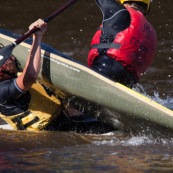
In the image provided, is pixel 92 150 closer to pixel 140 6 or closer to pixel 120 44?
pixel 120 44

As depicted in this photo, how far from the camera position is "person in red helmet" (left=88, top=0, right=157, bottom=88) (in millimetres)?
6145

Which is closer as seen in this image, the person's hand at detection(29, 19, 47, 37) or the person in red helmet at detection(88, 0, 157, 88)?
the person's hand at detection(29, 19, 47, 37)

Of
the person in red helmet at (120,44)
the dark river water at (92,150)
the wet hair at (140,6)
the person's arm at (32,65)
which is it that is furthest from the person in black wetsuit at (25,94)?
the wet hair at (140,6)

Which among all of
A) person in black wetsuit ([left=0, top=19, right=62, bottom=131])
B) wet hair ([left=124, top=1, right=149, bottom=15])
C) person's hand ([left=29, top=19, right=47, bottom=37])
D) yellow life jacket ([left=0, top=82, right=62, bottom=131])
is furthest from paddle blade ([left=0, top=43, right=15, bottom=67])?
wet hair ([left=124, top=1, right=149, bottom=15])

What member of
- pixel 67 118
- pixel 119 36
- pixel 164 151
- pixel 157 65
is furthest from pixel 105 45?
Answer: pixel 157 65

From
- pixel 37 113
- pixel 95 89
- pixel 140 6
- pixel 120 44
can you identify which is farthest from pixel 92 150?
pixel 140 6

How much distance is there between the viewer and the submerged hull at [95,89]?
5766 millimetres

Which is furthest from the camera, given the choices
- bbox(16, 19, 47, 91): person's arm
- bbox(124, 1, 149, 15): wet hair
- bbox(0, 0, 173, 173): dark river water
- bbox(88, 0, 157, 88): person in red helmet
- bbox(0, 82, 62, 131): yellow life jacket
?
bbox(124, 1, 149, 15): wet hair

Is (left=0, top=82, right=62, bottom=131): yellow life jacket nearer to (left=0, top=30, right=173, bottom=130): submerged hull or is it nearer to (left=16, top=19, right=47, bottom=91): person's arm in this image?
(left=0, top=30, right=173, bottom=130): submerged hull

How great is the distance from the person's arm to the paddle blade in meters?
0.17

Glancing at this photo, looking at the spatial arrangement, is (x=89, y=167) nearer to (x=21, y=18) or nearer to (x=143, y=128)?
(x=143, y=128)

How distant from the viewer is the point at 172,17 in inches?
420

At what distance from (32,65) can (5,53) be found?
25 centimetres

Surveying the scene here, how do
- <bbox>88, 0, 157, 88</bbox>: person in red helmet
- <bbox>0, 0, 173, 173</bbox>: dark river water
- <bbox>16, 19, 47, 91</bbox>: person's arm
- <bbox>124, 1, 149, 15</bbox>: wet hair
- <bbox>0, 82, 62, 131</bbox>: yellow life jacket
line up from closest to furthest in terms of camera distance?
<bbox>0, 0, 173, 173</bbox>: dark river water
<bbox>16, 19, 47, 91</bbox>: person's arm
<bbox>0, 82, 62, 131</bbox>: yellow life jacket
<bbox>88, 0, 157, 88</bbox>: person in red helmet
<bbox>124, 1, 149, 15</bbox>: wet hair
